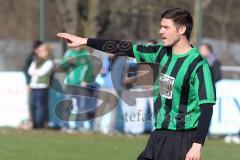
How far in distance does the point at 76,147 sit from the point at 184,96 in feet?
21.8

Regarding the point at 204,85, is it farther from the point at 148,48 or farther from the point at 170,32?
the point at 148,48

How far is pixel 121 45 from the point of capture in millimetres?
5988

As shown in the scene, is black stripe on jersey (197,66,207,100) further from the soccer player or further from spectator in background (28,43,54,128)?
spectator in background (28,43,54,128)

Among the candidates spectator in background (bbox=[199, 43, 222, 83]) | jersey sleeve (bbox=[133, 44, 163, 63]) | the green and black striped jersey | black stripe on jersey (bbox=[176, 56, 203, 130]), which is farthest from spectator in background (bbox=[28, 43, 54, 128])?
black stripe on jersey (bbox=[176, 56, 203, 130])

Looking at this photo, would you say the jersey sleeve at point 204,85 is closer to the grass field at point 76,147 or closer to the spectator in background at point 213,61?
the grass field at point 76,147

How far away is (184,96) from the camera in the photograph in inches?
215

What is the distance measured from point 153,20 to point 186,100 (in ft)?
61.4

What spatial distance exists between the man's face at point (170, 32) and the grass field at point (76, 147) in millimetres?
5227

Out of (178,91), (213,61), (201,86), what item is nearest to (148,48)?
(178,91)

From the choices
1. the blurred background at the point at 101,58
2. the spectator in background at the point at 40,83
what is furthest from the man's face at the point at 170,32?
the spectator in background at the point at 40,83

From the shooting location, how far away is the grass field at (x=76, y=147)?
1067cm

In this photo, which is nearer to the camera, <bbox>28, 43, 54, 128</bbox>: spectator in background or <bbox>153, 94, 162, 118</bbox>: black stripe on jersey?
<bbox>153, 94, 162, 118</bbox>: black stripe on jersey

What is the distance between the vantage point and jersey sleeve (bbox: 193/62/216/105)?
524 cm

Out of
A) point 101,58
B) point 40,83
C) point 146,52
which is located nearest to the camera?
point 146,52
